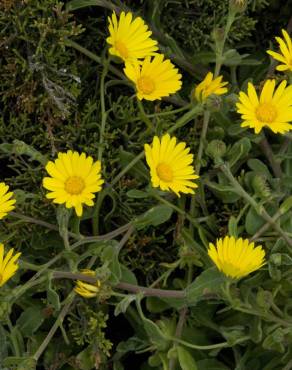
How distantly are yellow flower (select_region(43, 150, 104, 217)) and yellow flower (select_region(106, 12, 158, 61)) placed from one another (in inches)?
9.4

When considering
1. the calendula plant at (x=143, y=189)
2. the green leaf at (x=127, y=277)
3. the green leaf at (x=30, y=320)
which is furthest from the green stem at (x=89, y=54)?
the green leaf at (x=30, y=320)

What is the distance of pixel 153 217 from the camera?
1.41m

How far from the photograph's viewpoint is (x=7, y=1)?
1.45 metres

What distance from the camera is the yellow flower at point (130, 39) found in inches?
55.1

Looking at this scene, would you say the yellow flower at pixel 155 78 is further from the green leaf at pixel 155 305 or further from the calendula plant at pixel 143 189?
the green leaf at pixel 155 305

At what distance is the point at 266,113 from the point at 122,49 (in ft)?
1.02

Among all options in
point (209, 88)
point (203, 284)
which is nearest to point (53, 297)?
point (203, 284)

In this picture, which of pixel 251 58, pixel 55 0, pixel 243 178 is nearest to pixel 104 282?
pixel 243 178

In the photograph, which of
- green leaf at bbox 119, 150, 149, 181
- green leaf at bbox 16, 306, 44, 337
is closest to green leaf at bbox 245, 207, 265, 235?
green leaf at bbox 119, 150, 149, 181

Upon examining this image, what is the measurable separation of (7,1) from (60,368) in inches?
30.1

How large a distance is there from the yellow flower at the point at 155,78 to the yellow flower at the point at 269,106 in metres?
0.14

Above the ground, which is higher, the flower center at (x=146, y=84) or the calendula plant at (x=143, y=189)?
the flower center at (x=146, y=84)

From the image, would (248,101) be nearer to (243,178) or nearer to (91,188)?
(243,178)

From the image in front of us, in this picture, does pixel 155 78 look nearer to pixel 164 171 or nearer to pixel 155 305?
pixel 164 171
